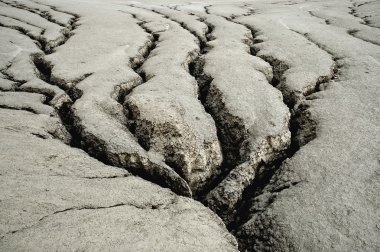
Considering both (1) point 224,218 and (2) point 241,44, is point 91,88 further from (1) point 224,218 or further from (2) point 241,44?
(2) point 241,44

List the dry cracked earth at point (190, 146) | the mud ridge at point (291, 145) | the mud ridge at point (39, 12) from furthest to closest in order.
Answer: the mud ridge at point (39, 12), the mud ridge at point (291, 145), the dry cracked earth at point (190, 146)

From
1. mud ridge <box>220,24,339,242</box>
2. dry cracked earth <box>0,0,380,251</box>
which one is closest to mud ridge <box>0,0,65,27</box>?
dry cracked earth <box>0,0,380,251</box>

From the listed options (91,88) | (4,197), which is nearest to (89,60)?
(91,88)

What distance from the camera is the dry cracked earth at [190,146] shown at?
138cm

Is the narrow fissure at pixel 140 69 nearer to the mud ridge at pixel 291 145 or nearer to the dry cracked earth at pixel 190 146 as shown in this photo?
the dry cracked earth at pixel 190 146

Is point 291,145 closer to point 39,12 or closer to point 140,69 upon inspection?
point 140,69

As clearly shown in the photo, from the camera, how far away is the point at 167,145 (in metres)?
1.94

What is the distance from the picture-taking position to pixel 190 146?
1.93 meters

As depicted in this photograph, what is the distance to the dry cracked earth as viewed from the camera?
1.38 metres

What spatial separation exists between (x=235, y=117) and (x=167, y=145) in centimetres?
56

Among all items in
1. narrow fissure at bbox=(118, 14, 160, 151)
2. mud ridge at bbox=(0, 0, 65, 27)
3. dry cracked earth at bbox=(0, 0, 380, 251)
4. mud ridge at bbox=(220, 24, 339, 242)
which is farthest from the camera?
mud ridge at bbox=(0, 0, 65, 27)

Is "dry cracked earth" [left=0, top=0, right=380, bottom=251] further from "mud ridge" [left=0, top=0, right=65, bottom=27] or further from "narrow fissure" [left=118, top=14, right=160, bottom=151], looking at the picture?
"mud ridge" [left=0, top=0, right=65, bottom=27]

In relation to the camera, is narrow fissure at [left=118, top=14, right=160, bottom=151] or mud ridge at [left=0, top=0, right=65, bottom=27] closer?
narrow fissure at [left=118, top=14, right=160, bottom=151]

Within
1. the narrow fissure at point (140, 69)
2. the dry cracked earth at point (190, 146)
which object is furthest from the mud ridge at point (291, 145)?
the narrow fissure at point (140, 69)
